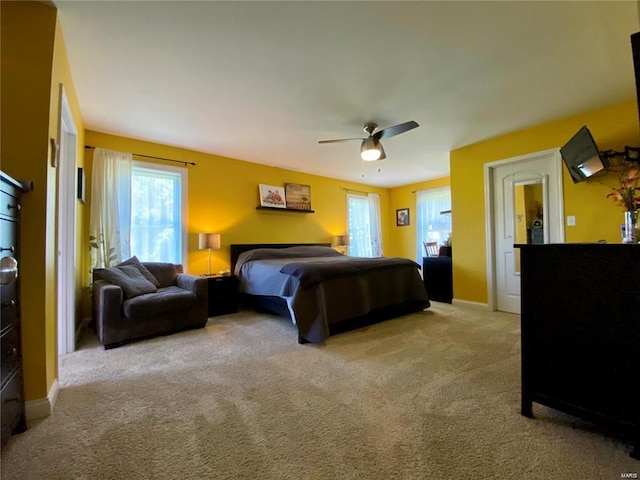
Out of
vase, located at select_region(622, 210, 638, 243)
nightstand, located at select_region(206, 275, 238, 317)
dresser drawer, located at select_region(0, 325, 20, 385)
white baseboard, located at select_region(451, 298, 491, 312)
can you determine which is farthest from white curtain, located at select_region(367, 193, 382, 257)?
dresser drawer, located at select_region(0, 325, 20, 385)

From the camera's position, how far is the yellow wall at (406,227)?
22.0 ft

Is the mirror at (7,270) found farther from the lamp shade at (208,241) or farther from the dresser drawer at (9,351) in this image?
A: the lamp shade at (208,241)

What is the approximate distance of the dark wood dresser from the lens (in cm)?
132

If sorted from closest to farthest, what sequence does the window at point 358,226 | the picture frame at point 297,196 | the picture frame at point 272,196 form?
the picture frame at point 272,196 < the picture frame at point 297,196 < the window at point 358,226

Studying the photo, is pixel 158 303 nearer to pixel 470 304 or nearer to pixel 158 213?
pixel 158 213

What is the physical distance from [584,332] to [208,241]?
158 inches

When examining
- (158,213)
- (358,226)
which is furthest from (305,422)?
(358,226)

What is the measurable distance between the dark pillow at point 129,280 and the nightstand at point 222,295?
80 centimetres

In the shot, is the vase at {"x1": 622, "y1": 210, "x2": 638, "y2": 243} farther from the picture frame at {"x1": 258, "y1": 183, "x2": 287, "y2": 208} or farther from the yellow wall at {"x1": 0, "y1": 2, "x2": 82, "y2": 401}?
the picture frame at {"x1": 258, "y1": 183, "x2": 287, "y2": 208}

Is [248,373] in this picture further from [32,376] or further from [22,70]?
[22,70]

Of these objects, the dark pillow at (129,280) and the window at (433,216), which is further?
the window at (433,216)

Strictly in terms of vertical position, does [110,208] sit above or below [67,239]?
above

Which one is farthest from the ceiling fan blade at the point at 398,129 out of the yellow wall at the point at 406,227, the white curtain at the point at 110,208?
the yellow wall at the point at 406,227

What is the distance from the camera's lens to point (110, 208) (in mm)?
3607
